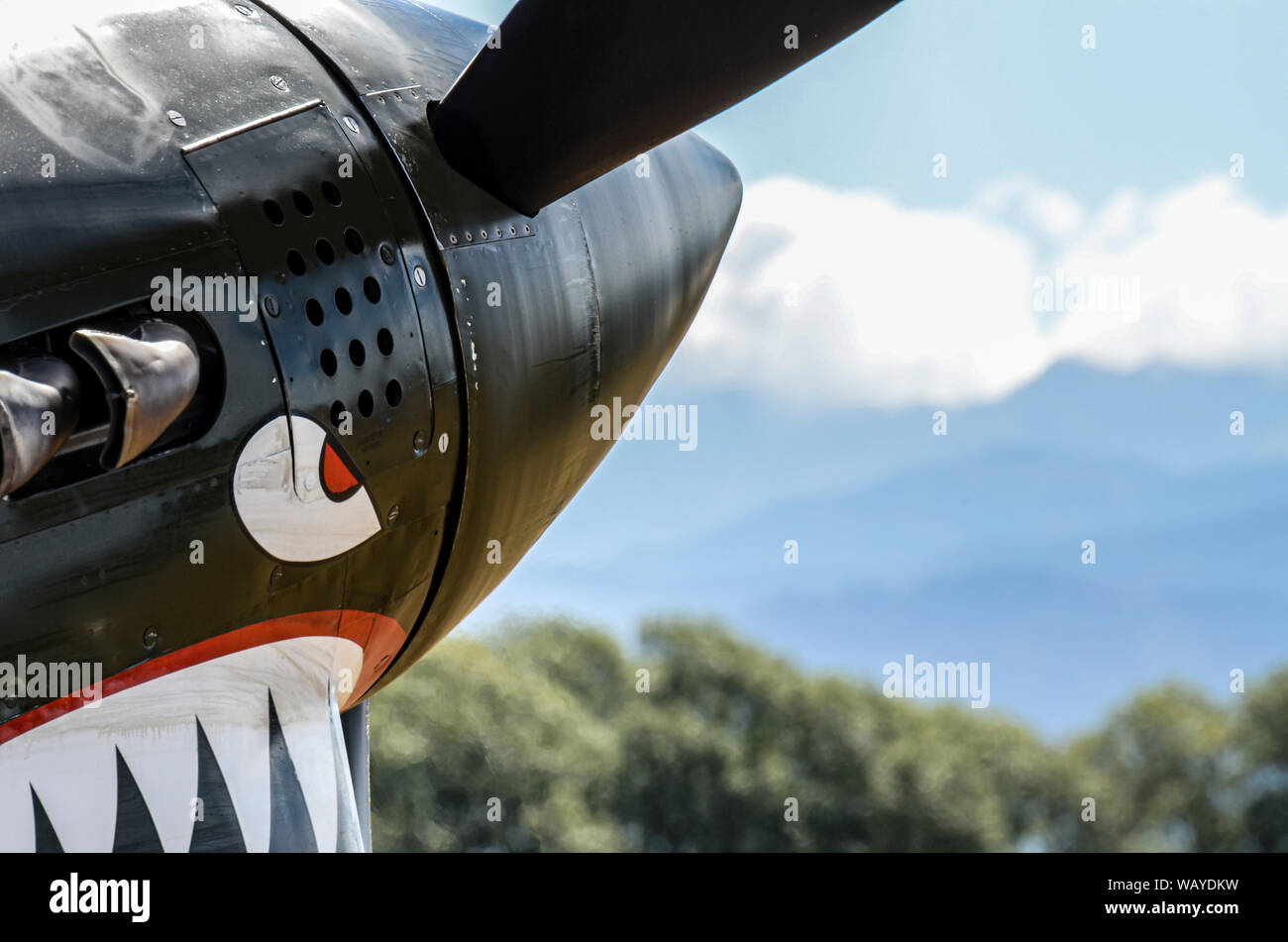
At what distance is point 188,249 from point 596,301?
1706mm

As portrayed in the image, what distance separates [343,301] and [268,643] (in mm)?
997

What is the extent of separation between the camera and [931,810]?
4009 centimetres

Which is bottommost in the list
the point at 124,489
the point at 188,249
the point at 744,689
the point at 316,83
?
the point at 744,689

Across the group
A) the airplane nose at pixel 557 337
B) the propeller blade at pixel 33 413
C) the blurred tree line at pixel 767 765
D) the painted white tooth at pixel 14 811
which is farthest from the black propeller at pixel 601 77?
the blurred tree line at pixel 767 765

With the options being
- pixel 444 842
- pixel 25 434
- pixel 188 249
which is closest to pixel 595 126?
pixel 188 249

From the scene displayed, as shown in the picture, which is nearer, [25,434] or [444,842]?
[25,434]

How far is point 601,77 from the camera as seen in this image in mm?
4098

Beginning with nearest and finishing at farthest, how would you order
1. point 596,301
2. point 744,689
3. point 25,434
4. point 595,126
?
1. point 25,434
2. point 595,126
3. point 596,301
4. point 744,689

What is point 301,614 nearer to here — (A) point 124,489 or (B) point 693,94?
(A) point 124,489

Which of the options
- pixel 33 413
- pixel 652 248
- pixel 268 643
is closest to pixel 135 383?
pixel 33 413
